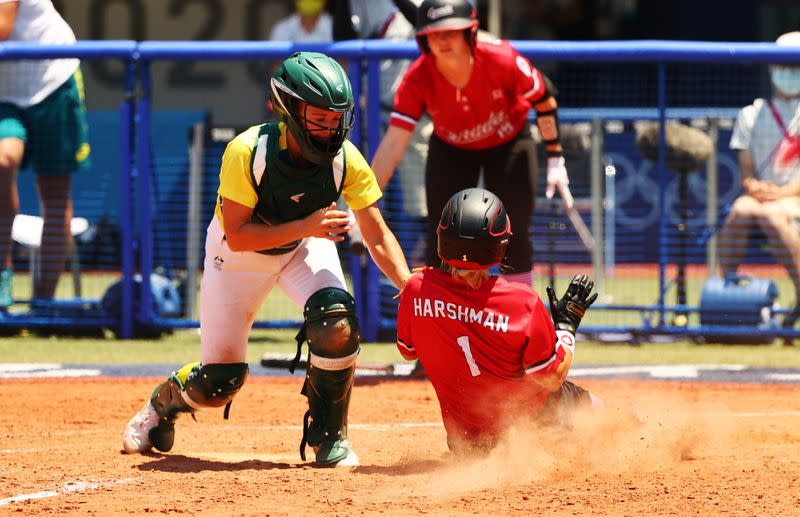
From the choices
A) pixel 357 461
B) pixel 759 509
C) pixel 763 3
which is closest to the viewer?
pixel 759 509

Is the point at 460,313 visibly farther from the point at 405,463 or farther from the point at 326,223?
the point at 405,463

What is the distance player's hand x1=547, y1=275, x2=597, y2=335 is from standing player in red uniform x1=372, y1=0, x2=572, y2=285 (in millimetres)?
2059

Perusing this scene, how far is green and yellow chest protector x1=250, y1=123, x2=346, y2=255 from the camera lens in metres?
5.89

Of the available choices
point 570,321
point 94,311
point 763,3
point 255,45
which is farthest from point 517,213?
point 763,3

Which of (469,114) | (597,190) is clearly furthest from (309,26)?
(469,114)

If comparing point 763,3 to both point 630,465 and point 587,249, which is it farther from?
point 630,465

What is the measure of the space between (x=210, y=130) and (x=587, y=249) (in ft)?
11.3

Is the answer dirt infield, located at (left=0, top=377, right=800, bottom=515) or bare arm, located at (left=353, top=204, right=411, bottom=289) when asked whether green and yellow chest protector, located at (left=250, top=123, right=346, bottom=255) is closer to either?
bare arm, located at (left=353, top=204, right=411, bottom=289)

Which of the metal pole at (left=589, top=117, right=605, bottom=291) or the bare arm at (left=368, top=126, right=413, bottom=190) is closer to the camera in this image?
the bare arm at (left=368, top=126, right=413, bottom=190)

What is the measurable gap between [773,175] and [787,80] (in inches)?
29.3

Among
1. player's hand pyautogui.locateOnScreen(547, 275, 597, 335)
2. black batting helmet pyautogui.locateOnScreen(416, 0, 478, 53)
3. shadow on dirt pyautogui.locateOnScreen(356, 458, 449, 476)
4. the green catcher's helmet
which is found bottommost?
shadow on dirt pyautogui.locateOnScreen(356, 458, 449, 476)

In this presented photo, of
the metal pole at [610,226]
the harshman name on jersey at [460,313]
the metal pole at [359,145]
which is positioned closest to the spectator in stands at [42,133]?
the metal pole at [359,145]

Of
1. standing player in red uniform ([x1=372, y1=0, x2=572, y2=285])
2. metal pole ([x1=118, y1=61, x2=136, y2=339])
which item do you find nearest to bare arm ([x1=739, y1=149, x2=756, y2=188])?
standing player in red uniform ([x1=372, y1=0, x2=572, y2=285])

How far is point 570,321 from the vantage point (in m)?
5.91
